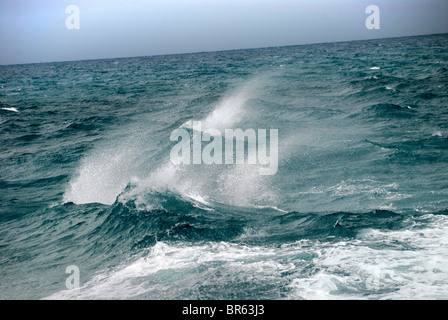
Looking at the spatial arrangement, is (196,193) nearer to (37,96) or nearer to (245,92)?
(245,92)

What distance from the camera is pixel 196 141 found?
18.7 meters

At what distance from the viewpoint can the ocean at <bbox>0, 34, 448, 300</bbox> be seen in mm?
6820

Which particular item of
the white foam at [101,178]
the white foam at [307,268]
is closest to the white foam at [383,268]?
the white foam at [307,268]

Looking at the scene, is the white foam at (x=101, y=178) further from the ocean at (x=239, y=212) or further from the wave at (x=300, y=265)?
the wave at (x=300, y=265)

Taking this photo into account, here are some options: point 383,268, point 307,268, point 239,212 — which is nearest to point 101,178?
point 239,212

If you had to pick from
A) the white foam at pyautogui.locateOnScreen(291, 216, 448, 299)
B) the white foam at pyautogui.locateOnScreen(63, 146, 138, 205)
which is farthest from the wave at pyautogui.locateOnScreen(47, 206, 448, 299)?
the white foam at pyautogui.locateOnScreen(63, 146, 138, 205)

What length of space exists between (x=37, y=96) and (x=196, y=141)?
35.4m

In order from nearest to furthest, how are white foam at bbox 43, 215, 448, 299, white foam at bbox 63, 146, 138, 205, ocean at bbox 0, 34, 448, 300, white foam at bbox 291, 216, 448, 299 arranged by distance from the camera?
white foam at bbox 291, 216, 448, 299 < white foam at bbox 43, 215, 448, 299 < ocean at bbox 0, 34, 448, 300 < white foam at bbox 63, 146, 138, 205

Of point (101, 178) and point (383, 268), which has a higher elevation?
point (101, 178)

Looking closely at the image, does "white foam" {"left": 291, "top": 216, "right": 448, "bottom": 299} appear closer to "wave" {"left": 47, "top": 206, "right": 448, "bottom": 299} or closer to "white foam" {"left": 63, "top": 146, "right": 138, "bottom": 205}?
"wave" {"left": 47, "top": 206, "right": 448, "bottom": 299}

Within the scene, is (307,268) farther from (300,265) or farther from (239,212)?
(239,212)

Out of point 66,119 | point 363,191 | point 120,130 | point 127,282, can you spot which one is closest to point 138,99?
point 66,119

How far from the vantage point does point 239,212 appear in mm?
10633

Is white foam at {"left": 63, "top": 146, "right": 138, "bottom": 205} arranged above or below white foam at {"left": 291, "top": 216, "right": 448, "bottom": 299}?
above
